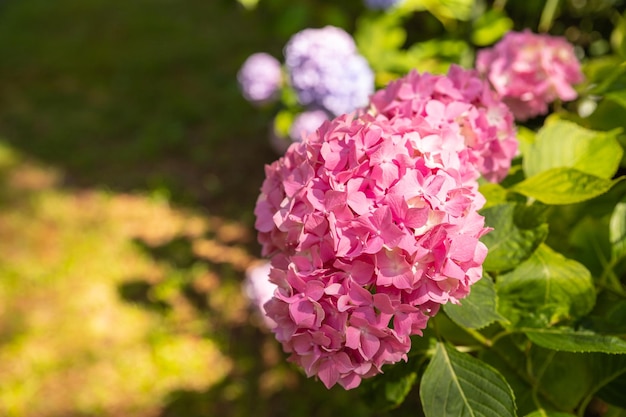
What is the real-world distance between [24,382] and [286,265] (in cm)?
210

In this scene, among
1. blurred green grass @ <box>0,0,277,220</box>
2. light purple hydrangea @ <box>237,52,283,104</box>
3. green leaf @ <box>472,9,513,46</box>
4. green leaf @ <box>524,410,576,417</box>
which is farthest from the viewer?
blurred green grass @ <box>0,0,277,220</box>

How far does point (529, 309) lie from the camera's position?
85 centimetres

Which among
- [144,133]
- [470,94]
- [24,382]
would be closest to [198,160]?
[144,133]

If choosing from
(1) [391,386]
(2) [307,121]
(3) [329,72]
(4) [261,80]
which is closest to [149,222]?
(4) [261,80]

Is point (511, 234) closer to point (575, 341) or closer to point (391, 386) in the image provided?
point (575, 341)

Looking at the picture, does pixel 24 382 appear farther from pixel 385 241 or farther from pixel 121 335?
pixel 385 241

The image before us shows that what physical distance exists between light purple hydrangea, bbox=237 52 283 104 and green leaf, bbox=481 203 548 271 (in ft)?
4.88

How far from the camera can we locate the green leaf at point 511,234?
2.71ft

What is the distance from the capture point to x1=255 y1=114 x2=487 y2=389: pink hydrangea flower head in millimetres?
695

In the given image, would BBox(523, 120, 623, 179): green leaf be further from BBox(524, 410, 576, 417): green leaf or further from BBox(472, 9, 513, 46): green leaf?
BBox(472, 9, 513, 46): green leaf

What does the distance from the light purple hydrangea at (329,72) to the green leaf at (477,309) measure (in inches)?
46.6

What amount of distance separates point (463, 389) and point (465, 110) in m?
0.38

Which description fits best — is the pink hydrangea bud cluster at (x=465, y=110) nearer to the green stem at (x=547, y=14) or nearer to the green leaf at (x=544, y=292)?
the green leaf at (x=544, y=292)

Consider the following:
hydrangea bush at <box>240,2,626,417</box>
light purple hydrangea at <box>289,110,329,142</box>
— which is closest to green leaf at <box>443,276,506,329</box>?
hydrangea bush at <box>240,2,626,417</box>
